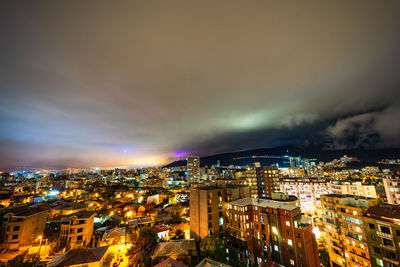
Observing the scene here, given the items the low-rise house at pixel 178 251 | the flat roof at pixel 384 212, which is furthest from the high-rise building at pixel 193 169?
the flat roof at pixel 384 212

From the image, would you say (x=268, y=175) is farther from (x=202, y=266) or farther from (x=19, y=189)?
(x=19, y=189)

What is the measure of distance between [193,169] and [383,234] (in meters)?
168

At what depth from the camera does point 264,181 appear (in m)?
74.7

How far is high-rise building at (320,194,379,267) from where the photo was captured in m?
28.0

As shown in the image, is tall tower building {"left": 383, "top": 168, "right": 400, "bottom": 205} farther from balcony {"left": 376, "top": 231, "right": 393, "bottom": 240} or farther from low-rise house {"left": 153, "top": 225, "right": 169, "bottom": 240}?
low-rise house {"left": 153, "top": 225, "right": 169, "bottom": 240}

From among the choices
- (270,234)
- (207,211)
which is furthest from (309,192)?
(207,211)

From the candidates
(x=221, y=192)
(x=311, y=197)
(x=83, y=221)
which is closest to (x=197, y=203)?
(x=221, y=192)

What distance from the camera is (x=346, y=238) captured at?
98.0ft

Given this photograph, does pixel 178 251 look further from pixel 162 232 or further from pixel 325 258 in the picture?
pixel 325 258

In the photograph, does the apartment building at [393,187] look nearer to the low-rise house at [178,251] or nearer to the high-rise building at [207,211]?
the high-rise building at [207,211]

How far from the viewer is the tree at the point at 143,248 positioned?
26.1 meters

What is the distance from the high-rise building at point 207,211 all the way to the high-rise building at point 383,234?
24.6m

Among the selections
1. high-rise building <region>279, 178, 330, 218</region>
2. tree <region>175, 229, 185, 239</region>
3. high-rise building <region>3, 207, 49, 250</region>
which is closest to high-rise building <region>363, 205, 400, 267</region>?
tree <region>175, 229, 185, 239</region>

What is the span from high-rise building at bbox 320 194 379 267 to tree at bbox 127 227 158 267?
37.4 m
